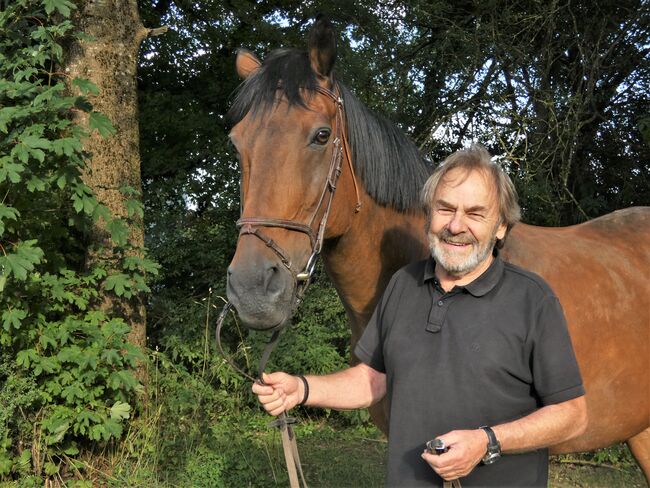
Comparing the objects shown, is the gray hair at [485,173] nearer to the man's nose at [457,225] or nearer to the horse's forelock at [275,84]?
the man's nose at [457,225]

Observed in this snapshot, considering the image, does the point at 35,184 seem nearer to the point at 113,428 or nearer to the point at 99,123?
the point at 99,123

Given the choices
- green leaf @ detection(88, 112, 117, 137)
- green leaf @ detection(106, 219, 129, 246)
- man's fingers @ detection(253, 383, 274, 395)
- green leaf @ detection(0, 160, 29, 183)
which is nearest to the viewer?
man's fingers @ detection(253, 383, 274, 395)

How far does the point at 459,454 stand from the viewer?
1.64 m

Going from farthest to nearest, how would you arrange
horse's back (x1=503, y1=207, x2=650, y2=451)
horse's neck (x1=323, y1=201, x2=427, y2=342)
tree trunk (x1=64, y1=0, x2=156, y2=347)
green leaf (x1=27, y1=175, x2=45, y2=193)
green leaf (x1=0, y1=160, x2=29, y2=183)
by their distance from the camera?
tree trunk (x1=64, y1=0, x2=156, y2=347)
green leaf (x1=27, y1=175, x2=45, y2=193)
green leaf (x1=0, y1=160, x2=29, y2=183)
horse's back (x1=503, y1=207, x2=650, y2=451)
horse's neck (x1=323, y1=201, x2=427, y2=342)

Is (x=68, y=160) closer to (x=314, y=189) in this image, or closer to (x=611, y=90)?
(x=314, y=189)

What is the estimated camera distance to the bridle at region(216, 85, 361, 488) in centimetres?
204

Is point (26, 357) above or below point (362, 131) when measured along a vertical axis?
below

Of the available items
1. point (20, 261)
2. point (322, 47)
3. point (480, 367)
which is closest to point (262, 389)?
point (480, 367)

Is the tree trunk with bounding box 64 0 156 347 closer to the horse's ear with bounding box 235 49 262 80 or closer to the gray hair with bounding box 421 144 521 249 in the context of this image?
the horse's ear with bounding box 235 49 262 80

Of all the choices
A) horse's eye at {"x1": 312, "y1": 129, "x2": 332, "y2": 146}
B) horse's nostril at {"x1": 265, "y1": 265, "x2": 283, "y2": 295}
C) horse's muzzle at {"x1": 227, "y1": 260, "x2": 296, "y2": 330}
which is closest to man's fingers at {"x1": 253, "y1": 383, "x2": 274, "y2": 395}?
horse's muzzle at {"x1": 227, "y1": 260, "x2": 296, "y2": 330}

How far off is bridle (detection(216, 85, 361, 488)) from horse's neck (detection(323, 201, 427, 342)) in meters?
0.12

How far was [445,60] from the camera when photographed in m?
7.71

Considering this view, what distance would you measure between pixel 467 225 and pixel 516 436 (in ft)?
2.08

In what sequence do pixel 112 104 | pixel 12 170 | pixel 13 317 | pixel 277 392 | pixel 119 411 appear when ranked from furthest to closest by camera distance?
1. pixel 112 104
2. pixel 119 411
3. pixel 13 317
4. pixel 12 170
5. pixel 277 392
